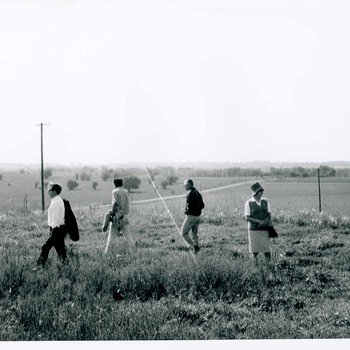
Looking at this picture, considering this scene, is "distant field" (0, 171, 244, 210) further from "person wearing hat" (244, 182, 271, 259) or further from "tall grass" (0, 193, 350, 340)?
"person wearing hat" (244, 182, 271, 259)

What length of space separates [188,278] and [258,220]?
143cm

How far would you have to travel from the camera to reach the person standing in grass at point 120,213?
22.1 ft

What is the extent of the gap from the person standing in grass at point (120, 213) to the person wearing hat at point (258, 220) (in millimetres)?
1757

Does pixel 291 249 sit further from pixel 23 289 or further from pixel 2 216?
pixel 2 216

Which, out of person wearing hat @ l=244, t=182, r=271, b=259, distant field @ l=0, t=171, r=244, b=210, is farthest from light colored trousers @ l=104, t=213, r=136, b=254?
person wearing hat @ l=244, t=182, r=271, b=259

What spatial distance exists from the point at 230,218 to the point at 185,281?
2.29m

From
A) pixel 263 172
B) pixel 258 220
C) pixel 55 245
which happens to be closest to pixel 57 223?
pixel 55 245

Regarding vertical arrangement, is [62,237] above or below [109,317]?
above

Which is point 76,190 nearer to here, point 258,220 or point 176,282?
point 176,282

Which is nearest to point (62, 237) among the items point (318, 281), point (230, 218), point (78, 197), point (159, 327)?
point (78, 197)

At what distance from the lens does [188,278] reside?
5547 millimetres

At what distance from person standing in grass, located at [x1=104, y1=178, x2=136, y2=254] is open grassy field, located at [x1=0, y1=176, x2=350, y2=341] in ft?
0.44

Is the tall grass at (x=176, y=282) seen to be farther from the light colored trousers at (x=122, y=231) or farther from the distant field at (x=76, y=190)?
the distant field at (x=76, y=190)

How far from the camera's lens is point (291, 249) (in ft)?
22.9
